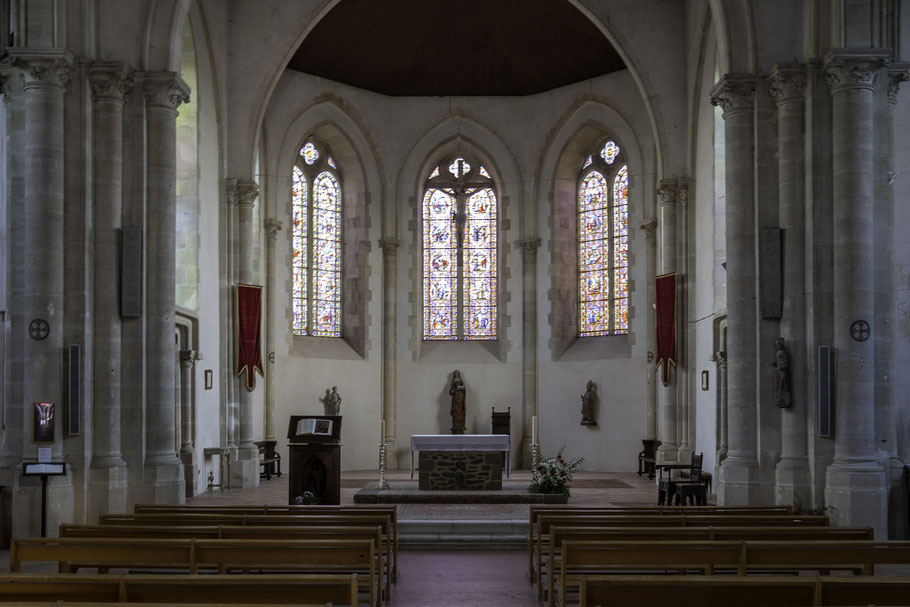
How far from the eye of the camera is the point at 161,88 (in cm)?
1468

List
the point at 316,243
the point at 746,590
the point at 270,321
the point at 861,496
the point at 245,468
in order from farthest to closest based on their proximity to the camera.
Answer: the point at 316,243, the point at 270,321, the point at 245,468, the point at 861,496, the point at 746,590

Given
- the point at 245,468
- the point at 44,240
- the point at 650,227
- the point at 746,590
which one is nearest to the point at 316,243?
the point at 245,468

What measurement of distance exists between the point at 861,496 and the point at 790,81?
17.6ft

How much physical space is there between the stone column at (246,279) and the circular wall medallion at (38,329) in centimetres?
769

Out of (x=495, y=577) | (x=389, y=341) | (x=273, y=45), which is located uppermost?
(x=273, y=45)

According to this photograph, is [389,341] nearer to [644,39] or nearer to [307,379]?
[307,379]

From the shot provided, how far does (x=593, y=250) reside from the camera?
25938mm

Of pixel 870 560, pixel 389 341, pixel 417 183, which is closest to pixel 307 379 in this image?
pixel 389 341

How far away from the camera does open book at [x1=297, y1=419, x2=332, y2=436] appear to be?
15172mm

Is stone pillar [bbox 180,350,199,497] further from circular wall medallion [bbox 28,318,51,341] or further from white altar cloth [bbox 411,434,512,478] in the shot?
circular wall medallion [bbox 28,318,51,341]

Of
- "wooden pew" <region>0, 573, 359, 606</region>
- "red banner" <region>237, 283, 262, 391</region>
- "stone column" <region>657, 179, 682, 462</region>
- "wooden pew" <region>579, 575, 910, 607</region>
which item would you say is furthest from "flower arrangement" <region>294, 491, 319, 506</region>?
"stone column" <region>657, 179, 682, 462</region>

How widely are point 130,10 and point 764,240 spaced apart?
9.05 m

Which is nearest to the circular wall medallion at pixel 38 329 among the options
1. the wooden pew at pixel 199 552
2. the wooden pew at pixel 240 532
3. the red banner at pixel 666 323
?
the wooden pew at pixel 240 532

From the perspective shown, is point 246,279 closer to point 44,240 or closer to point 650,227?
point 44,240
